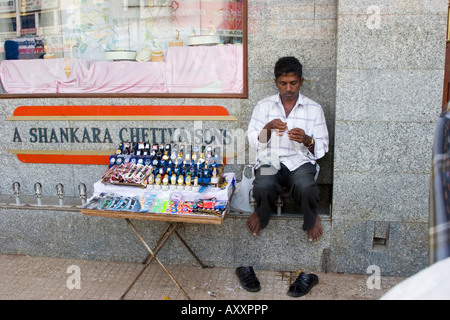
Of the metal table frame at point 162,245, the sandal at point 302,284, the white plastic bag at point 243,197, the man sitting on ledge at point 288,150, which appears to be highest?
the man sitting on ledge at point 288,150

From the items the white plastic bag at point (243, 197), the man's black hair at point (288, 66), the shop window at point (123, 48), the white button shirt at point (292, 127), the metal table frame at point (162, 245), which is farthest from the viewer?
the shop window at point (123, 48)

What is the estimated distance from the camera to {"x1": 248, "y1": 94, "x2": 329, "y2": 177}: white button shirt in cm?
390

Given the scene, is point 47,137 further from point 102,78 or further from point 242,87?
point 242,87

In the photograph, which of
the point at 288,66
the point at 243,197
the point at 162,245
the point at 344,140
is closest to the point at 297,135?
the point at 344,140

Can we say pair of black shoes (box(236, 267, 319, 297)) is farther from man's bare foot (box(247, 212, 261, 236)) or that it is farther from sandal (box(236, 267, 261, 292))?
man's bare foot (box(247, 212, 261, 236))

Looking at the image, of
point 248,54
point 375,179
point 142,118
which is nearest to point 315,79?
point 248,54

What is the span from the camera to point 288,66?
3799 millimetres

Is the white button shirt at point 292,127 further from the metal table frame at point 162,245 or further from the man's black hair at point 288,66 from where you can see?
the metal table frame at point 162,245

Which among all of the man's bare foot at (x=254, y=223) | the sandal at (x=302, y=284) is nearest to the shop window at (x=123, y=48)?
the man's bare foot at (x=254, y=223)

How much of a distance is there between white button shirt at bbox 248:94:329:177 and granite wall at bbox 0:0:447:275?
0.53 feet

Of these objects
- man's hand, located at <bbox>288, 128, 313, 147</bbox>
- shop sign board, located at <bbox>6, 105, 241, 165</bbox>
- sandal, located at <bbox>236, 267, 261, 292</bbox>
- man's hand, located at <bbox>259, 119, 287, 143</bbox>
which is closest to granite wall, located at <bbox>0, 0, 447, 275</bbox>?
shop sign board, located at <bbox>6, 105, 241, 165</bbox>

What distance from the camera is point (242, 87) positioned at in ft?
14.4

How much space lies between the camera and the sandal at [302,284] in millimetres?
3664

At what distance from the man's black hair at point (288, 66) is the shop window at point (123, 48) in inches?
20.6
